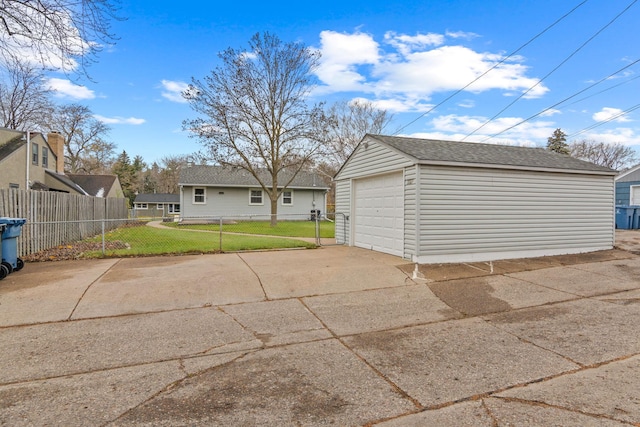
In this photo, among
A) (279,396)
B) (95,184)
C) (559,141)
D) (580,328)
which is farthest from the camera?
(559,141)

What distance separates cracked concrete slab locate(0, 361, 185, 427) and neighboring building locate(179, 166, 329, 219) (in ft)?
66.5

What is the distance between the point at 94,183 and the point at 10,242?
30063mm

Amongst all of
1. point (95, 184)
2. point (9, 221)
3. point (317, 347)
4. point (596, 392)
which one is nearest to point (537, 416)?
point (596, 392)

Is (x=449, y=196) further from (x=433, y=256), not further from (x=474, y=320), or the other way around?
(x=474, y=320)

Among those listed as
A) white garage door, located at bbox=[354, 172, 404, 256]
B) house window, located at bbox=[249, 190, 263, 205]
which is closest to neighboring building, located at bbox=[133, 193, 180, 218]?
house window, located at bbox=[249, 190, 263, 205]

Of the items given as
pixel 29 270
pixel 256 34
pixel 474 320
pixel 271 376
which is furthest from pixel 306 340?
pixel 256 34

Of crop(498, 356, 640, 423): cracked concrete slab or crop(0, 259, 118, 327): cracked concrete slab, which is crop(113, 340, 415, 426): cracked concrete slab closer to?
crop(498, 356, 640, 423): cracked concrete slab

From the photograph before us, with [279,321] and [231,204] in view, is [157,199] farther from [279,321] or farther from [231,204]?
[279,321]

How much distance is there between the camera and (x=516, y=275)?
752 centimetres

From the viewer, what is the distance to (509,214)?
920 cm

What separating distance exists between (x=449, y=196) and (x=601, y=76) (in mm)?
12270

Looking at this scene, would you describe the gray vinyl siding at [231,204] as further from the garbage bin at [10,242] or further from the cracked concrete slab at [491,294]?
the cracked concrete slab at [491,294]

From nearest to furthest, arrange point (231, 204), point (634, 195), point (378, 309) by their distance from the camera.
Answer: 1. point (378, 309)
2. point (634, 195)
3. point (231, 204)

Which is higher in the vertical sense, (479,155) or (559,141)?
(559,141)
